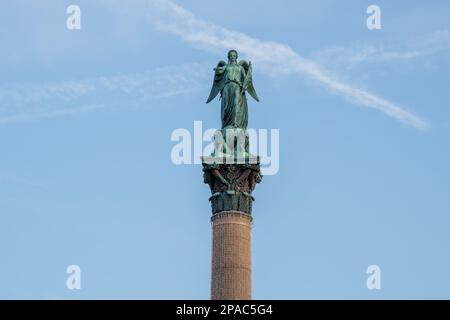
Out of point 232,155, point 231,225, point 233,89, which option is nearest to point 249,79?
point 233,89

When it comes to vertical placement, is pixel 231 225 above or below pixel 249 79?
below

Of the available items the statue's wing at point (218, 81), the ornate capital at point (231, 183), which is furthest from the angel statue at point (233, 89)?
the ornate capital at point (231, 183)

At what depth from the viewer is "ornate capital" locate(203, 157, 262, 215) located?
51.4 meters

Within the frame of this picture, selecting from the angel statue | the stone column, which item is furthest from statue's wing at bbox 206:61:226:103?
the stone column

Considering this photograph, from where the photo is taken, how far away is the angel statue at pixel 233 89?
53594 mm

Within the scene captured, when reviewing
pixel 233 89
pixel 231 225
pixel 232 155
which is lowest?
pixel 231 225

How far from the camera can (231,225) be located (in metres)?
50.9

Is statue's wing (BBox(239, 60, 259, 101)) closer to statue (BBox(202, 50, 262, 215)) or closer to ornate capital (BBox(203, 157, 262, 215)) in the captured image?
statue (BBox(202, 50, 262, 215))

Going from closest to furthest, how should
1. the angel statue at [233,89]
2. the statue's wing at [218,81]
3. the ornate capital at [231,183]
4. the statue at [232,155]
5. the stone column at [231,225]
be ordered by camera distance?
the stone column at [231,225], the ornate capital at [231,183], the statue at [232,155], the angel statue at [233,89], the statue's wing at [218,81]

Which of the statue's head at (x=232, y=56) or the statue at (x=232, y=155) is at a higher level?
the statue's head at (x=232, y=56)

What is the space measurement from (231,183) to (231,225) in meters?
2.01

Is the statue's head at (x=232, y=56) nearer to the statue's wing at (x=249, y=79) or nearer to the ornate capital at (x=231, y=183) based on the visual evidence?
the statue's wing at (x=249, y=79)

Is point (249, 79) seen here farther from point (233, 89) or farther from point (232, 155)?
point (232, 155)
